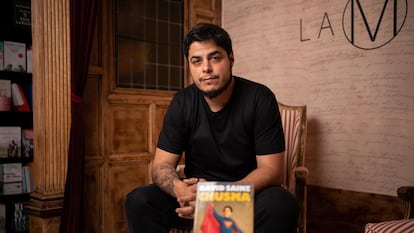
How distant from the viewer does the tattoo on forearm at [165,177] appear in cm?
154

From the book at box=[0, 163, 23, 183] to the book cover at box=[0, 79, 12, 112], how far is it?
16.9 inches

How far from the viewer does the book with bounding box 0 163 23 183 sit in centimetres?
267

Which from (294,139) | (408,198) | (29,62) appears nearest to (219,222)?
(408,198)

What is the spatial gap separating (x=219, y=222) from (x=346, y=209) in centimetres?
195

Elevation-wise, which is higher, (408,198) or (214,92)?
(214,92)

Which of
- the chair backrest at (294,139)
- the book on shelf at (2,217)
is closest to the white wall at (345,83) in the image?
the chair backrest at (294,139)

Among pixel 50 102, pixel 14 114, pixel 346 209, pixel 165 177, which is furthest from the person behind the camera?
pixel 14 114

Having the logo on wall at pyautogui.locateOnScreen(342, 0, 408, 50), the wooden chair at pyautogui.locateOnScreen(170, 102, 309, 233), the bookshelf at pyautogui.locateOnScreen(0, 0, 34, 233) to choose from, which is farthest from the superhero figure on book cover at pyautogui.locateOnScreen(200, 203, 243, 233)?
the bookshelf at pyautogui.locateOnScreen(0, 0, 34, 233)

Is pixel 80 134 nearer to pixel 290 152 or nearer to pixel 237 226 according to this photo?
pixel 290 152

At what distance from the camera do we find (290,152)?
2.47 m

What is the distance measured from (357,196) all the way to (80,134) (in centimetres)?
203

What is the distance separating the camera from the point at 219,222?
0.99 meters

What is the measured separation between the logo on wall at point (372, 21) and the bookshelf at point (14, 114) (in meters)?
2.50

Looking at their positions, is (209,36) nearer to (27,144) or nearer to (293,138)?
(293,138)
